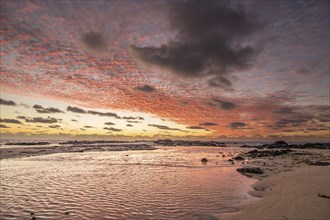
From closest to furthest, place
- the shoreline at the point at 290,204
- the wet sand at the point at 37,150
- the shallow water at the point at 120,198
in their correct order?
the shoreline at the point at 290,204 → the shallow water at the point at 120,198 → the wet sand at the point at 37,150

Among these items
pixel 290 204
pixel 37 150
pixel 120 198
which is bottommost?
pixel 37 150

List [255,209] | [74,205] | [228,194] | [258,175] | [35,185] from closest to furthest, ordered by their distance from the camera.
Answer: [255,209] → [74,205] → [228,194] → [35,185] → [258,175]

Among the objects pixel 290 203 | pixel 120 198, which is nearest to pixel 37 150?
pixel 120 198

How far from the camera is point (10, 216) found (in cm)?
1027

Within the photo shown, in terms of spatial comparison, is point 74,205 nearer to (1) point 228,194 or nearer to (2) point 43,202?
(2) point 43,202

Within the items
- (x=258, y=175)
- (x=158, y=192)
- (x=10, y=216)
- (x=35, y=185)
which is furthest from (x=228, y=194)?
(x=35, y=185)

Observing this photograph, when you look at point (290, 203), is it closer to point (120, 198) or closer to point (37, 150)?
point (120, 198)

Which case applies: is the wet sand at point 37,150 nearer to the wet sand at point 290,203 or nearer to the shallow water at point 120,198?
the shallow water at point 120,198

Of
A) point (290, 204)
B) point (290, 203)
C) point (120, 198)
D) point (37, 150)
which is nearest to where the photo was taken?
point (290, 204)

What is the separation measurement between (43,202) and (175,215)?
766 cm

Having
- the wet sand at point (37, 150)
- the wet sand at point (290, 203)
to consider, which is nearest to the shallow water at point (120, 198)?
the wet sand at point (290, 203)

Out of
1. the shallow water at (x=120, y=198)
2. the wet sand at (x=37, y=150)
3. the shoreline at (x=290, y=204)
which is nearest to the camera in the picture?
the shoreline at (x=290, y=204)

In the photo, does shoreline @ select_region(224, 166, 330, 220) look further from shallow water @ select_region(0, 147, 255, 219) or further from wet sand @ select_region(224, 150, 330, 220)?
shallow water @ select_region(0, 147, 255, 219)

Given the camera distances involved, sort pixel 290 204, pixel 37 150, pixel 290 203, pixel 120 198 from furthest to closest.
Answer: pixel 37 150
pixel 120 198
pixel 290 203
pixel 290 204
